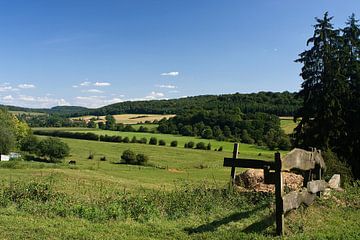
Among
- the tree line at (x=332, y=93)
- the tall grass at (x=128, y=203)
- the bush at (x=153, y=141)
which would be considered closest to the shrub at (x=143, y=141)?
the bush at (x=153, y=141)

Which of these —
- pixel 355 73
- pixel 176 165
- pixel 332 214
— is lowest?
pixel 176 165

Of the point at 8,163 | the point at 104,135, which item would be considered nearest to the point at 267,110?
the point at 104,135

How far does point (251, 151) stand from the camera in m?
79.6

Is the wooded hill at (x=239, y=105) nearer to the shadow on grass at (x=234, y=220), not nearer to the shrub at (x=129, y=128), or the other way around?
the shrub at (x=129, y=128)

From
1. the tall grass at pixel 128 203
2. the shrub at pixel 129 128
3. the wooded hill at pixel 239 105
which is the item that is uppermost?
the wooded hill at pixel 239 105

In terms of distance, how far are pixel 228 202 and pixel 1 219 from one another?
5.08 m

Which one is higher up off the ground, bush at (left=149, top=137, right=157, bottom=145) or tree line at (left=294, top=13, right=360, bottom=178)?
tree line at (left=294, top=13, right=360, bottom=178)

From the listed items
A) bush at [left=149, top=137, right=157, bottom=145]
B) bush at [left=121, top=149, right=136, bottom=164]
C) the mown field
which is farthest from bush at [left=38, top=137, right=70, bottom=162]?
the mown field

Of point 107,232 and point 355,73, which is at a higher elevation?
point 355,73

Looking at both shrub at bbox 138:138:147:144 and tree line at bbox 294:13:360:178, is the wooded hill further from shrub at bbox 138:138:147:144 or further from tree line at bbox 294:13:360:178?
tree line at bbox 294:13:360:178

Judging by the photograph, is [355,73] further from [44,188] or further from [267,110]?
[267,110]

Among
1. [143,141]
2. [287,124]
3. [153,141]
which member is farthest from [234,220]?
[143,141]

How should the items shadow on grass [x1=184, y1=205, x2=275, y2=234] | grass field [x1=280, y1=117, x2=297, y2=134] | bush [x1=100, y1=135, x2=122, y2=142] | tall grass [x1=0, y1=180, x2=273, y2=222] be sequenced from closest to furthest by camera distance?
shadow on grass [x1=184, y1=205, x2=275, y2=234], tall grass [x1=0, y1=180, x2=273, y2=222], grass field [x1=280, y1=117, x2=297, y2=134], bush [x1=100, y1=135, x2=122, y2=142]

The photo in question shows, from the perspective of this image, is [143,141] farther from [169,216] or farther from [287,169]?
[287,169]
